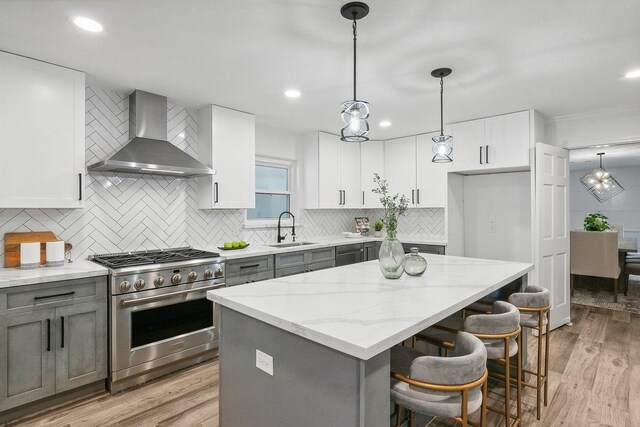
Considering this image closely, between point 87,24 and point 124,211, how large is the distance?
5.54 feet

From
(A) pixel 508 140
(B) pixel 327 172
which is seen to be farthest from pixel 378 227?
(A) pixel 508 140

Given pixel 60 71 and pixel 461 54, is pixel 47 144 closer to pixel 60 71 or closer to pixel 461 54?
pixel 60 71

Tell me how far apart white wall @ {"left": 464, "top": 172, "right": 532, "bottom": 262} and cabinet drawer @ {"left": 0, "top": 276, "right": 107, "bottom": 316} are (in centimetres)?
438

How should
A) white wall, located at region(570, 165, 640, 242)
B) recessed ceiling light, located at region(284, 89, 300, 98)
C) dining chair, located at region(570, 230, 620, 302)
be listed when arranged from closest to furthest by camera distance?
recessed ceiling light, located at region(284, 89, 300, 98) < dining chair, located at region(570, 230, 620, 302) < white wall, located at region(570, 165, 640, 242)

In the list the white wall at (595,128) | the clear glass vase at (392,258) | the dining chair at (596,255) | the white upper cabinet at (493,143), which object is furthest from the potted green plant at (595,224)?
the clear glass vase at (392,258)

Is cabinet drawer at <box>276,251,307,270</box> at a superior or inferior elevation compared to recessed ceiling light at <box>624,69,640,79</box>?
inferior

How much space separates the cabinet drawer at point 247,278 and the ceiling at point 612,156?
4.55 meters

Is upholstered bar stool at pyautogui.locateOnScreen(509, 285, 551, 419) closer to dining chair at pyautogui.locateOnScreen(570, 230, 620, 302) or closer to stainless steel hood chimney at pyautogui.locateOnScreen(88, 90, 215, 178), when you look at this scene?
stainless steel hood chimney at pyautogui.locateOnScreen(88, 90, 215, 178)

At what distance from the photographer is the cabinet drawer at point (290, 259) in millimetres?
3721

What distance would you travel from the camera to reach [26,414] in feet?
7.57

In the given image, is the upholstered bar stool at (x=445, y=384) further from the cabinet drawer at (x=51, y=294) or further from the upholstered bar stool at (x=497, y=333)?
the cabinet drawer at (x=51, y=294)

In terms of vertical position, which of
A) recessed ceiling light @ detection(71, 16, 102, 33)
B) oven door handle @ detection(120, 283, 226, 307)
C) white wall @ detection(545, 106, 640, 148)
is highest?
recessed ceiling light @ detection(71, 16, 102, 33)

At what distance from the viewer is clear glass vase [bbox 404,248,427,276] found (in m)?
2.18

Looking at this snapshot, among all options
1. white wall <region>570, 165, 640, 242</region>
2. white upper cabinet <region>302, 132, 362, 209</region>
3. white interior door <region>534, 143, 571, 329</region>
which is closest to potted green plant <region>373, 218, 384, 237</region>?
white upper cabinet <region>302, 132, 362, 209</region>
